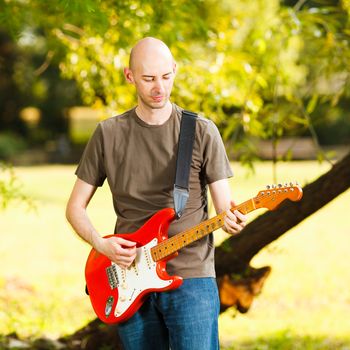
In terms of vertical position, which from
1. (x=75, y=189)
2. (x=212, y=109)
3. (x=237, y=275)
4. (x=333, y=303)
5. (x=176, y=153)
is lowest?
(x=333, y=303)

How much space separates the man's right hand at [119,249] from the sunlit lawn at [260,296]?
1948 millimetres

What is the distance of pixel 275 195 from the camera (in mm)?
2842

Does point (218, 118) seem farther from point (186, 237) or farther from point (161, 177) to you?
point (186, 237)

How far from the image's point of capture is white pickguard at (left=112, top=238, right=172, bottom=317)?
314 centimetres

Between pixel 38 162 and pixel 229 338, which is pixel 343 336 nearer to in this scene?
pixel 229 338

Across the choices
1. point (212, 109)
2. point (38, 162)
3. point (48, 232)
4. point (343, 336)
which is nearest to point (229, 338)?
point (343, 336)

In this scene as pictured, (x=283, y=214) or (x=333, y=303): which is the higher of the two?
(x=283, y=214)

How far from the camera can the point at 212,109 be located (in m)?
6.46

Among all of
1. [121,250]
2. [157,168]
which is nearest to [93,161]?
[157,168]

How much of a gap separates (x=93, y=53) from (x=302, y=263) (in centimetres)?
528

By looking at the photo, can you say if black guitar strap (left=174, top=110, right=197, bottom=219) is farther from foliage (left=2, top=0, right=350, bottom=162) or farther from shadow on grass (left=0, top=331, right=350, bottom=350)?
shadow on grass (left=0, top=331, right=350, bottom=350)

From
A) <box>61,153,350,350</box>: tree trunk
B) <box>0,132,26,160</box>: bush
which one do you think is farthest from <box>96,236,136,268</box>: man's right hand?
<box>0,132,26,160</box>: bush

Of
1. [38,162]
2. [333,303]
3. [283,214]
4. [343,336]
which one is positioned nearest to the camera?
[283,214]

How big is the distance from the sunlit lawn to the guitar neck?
196cm
